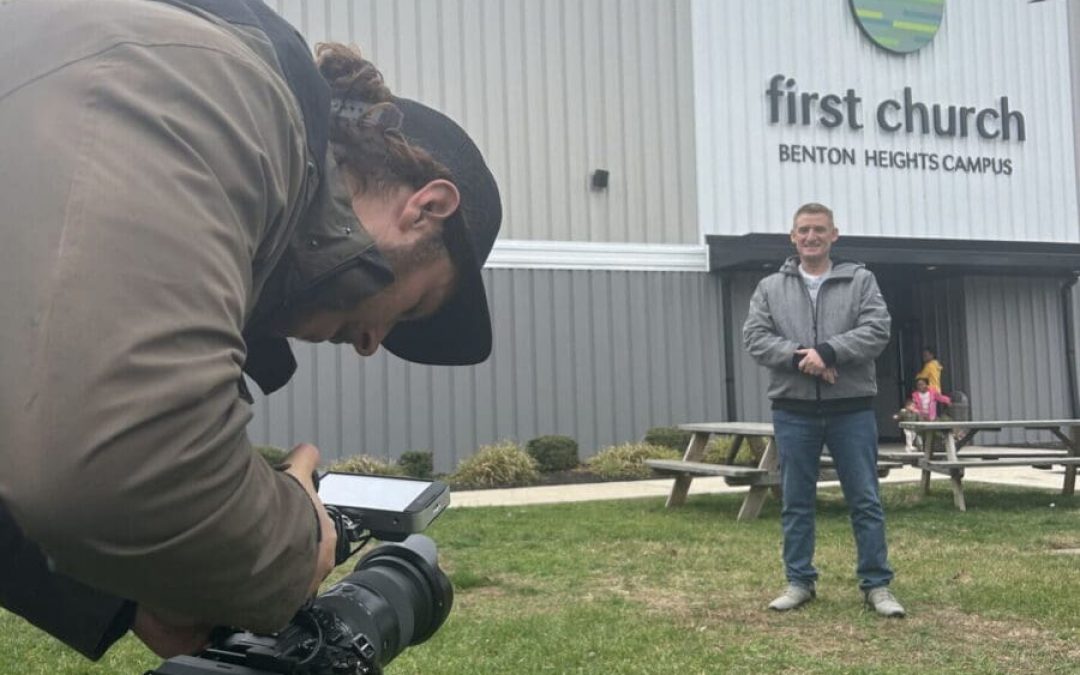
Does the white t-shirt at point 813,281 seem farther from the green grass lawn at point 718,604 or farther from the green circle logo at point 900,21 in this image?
the green circle logo at point 900,21

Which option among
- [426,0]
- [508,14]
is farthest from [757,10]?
[426,0]

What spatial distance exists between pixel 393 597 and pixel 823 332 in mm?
4533

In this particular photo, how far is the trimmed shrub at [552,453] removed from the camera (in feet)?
44.1

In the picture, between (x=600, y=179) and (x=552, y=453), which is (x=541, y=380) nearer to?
(x=552, y=453)

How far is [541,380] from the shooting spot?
1459cm

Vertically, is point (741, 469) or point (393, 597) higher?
point (393, 597)

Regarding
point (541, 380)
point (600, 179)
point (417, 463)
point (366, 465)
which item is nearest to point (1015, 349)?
point (600, 179)

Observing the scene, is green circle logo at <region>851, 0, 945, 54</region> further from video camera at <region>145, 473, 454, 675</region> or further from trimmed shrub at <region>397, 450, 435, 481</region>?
video camera at <region>145, 473, 454, 675</region>

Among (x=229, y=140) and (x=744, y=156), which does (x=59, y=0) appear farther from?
(x=744, y=156)

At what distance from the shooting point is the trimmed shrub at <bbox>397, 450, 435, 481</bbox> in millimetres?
13195

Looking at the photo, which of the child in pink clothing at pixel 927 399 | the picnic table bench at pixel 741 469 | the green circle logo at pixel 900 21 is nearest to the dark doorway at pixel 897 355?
the child in pink clothing at pixel 927 399

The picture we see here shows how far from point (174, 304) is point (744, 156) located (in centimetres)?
1580

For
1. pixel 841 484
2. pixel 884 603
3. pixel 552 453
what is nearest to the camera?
pixel 884 603

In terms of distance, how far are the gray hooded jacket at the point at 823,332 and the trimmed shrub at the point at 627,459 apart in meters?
6.88
